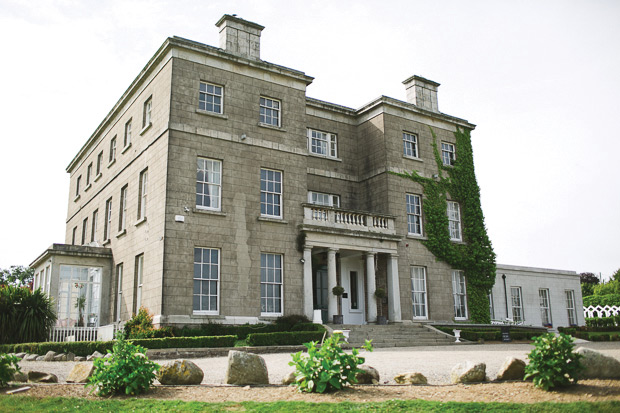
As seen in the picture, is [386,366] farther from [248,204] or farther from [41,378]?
[248,204]

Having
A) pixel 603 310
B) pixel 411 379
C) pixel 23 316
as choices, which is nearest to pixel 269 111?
pixel 23 316

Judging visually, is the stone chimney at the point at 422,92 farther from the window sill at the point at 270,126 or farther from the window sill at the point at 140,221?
the window sill at the point at 140,221

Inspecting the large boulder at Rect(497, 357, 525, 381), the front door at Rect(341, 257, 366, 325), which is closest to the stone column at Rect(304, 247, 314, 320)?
the front door at Rect(341, 257, 366, 325)

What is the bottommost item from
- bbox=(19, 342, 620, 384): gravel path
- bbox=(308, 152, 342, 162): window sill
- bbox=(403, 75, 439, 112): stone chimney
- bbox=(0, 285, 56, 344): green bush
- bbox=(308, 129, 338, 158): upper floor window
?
bbox=(19, 342, 620, 384): gravel path

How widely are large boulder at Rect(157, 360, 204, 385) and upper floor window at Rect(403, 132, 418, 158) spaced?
20658mm

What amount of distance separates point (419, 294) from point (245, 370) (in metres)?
18.5

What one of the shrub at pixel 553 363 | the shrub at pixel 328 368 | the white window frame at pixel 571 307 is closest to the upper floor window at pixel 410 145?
the white window frame at pixel 571 307

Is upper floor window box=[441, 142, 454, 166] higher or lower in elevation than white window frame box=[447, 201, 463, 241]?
higher

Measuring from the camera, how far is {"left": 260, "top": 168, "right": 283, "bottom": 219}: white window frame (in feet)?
77.3

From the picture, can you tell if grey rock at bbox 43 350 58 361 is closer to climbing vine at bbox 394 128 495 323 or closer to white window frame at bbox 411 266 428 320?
white window frame at bbox 411 266 428 320

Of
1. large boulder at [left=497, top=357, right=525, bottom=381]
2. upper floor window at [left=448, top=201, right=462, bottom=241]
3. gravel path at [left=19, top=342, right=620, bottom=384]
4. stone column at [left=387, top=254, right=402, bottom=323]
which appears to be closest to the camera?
large boulder at [left=497, top=357, right=525, bottom=381]

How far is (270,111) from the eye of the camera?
2472cm

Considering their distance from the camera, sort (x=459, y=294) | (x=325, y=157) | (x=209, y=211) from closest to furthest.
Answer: (x=209, y=211), (x=325, y=157), (x=459, y=294)

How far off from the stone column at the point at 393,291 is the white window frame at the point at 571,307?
53.3 ft
